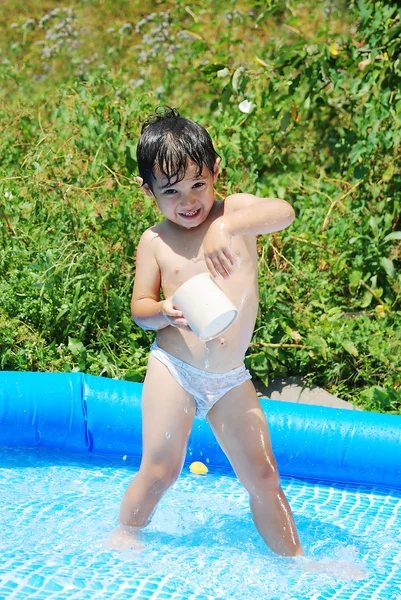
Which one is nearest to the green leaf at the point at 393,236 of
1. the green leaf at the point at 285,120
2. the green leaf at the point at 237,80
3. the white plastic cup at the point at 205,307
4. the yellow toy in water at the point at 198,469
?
the green leaf at the point at 285,120

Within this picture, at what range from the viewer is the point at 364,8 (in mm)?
4570

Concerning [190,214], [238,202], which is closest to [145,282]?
[190,214]

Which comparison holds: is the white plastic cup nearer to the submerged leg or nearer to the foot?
the submerged leg

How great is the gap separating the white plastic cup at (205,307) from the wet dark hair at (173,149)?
34cm

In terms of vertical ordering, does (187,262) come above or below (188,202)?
below

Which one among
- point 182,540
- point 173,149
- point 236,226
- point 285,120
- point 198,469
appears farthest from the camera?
point 285,120

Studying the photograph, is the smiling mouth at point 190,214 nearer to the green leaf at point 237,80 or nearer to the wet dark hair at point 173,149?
the wet dark hair at point 173,149

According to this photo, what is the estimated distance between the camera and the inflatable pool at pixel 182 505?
2.42m

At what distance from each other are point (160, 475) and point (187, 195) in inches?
30.0

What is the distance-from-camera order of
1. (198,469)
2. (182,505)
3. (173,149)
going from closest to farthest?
(173,149)
(182,505)
(198,469)

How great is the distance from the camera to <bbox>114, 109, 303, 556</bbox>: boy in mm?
2395

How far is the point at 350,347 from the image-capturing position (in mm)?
3680

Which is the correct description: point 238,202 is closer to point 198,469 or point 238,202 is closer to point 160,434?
point 160,434

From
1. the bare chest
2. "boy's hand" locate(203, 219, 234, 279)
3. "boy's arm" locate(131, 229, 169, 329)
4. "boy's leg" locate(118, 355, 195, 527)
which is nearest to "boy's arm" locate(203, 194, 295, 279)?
"boy's hand" locate(203, 219, 234, 279)
